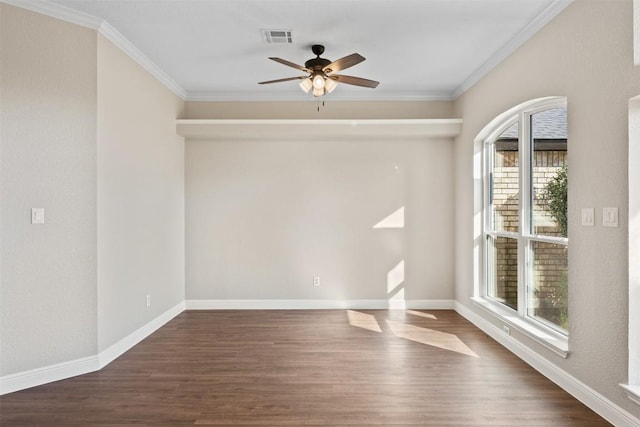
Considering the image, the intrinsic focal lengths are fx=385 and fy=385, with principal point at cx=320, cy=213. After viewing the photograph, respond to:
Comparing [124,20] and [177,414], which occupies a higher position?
[124,20]

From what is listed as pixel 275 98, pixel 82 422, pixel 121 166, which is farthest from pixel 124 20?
pixel 82 422

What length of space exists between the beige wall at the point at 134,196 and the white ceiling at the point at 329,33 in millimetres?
379

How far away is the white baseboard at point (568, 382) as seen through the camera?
229cm

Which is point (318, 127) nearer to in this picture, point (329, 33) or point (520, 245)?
point (329, 33)

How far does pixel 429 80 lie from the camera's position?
179 inches

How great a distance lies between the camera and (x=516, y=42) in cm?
338

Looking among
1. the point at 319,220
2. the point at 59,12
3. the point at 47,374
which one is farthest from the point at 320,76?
the point at 47,374

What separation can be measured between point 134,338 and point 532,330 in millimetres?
3621

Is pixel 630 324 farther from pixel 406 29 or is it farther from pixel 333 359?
pixel 406 29

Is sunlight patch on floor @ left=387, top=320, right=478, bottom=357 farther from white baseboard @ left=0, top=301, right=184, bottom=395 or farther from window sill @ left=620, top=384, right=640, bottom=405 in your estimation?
white baseboard @ left=0, top=301, right=184, bottom=395

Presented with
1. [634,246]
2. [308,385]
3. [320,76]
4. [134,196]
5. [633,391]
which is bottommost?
[308,385]

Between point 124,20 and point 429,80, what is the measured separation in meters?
3.21

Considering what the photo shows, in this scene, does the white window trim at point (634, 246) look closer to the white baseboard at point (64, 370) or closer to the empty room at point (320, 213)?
the empty room at point (320, 213)

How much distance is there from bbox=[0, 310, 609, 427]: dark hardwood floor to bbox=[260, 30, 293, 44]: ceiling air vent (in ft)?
9.23
